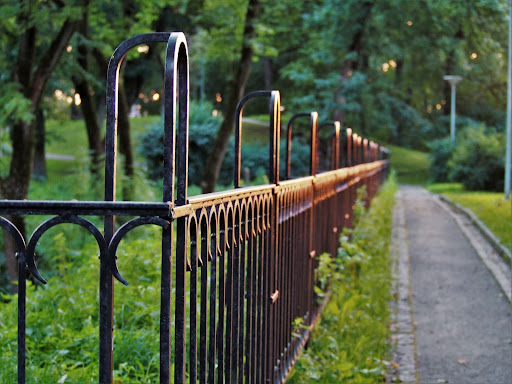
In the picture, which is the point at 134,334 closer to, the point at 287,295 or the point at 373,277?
the point at 287,295

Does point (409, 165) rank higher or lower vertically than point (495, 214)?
higher

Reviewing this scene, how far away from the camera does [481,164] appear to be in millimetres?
27094

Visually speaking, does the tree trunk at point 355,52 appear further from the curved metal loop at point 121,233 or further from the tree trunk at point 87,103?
the curved metal loop at point 121,233

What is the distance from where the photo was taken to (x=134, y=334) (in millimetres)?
4410

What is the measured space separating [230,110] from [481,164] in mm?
15757

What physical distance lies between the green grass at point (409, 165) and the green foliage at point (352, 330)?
118 ft

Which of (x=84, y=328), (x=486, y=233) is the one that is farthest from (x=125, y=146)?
(x=84, y=328)

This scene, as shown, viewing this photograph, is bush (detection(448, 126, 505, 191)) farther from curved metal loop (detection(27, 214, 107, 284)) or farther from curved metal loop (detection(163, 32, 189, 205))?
curved metal loop (detection(27, 214, 107, 284))

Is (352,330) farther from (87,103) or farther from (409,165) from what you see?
(409,165)

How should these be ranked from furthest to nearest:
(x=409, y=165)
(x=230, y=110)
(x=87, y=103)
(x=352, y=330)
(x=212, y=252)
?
(x=409, y=165), (x=230, y=110), (x=87, y=103), (x=352, y=330), (x=212, y=252)

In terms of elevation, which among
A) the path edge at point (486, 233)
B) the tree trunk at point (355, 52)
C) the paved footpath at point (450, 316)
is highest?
the tree trunk at point (355, 52)

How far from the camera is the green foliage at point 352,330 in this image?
180 inches

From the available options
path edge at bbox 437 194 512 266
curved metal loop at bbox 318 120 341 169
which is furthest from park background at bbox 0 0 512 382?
curved metal loop at bbox 318 120 341 169

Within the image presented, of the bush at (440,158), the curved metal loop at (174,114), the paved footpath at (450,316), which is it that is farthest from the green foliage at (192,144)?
the curved metal loop at (174,114)
